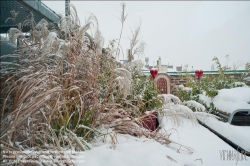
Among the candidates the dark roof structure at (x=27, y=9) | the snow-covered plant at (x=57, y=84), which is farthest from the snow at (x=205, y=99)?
the dark roof structure at (x=27, y=9)

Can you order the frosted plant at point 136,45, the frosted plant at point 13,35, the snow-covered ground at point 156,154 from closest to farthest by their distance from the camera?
the snow-covered ground at point 156,154 < the frosted plant at point 13,35 < the frosted plant at point 136,45

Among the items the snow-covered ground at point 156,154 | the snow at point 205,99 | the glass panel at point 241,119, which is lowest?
the snow-covered ground at point 156,154

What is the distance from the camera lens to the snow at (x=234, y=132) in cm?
80

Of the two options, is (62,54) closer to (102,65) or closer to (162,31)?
(102,65)

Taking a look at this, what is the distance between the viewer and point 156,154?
2.85 ft

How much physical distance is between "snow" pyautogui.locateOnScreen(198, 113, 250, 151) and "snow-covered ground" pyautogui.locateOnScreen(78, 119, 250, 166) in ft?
0.15

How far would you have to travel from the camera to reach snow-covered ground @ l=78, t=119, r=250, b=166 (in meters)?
0.80

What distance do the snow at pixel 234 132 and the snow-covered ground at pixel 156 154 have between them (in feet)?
0.15

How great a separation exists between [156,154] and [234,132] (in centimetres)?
44

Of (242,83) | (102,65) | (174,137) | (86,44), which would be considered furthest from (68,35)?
(242,83)

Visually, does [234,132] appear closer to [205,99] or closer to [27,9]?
[205,99]

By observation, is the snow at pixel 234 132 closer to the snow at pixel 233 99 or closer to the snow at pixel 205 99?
the snow at pixel 233 99

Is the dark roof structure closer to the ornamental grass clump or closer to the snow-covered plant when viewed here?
the ornamental grass clump

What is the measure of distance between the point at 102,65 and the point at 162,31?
549mm
